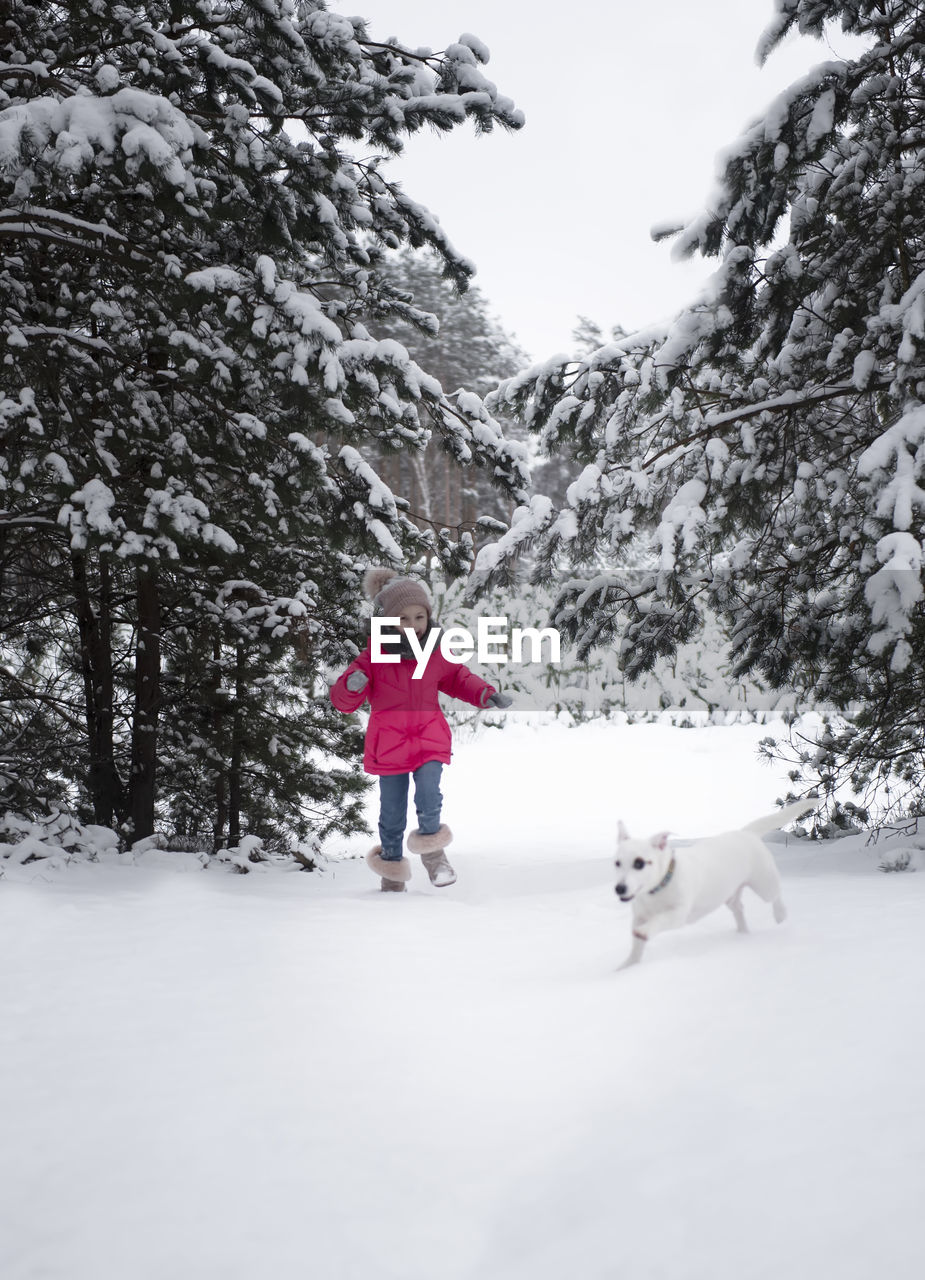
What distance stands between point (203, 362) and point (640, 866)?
3.72 meters

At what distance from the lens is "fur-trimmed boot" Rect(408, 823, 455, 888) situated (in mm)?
5141

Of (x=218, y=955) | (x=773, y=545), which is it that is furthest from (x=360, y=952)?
(x=773, y=545)

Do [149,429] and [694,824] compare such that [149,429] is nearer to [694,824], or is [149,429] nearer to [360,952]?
[360,952]

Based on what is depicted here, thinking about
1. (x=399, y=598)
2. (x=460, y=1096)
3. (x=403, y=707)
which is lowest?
(x=460, y=1096)

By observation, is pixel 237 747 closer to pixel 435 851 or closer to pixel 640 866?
pixel 435 851

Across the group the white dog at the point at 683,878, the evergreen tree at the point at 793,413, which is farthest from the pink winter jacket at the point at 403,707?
the white dog at the point at 683,878

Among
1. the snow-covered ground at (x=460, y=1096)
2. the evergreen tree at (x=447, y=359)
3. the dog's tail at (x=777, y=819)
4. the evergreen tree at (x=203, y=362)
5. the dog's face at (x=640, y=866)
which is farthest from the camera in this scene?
the evergreen tree at (x=447, y=359)

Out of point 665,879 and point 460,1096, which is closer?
point 460,1096

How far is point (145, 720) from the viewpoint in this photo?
238 inches

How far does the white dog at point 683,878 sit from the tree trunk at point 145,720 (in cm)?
411

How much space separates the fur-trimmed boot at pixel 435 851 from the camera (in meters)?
5.14

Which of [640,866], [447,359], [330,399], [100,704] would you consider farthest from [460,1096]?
[447,359]

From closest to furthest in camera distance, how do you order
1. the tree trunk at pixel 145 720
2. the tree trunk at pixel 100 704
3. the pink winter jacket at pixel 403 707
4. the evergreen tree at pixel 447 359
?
1. the pink winter jacket at pixel 403 707
2. the tree trunk at pixel 145 720
3. the tree trunk at pixel 100 704
4. the evergreen tree at pixel 447 359

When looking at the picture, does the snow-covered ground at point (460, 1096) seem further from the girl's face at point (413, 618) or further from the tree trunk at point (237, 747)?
the tree trunk at point (237, 747)
